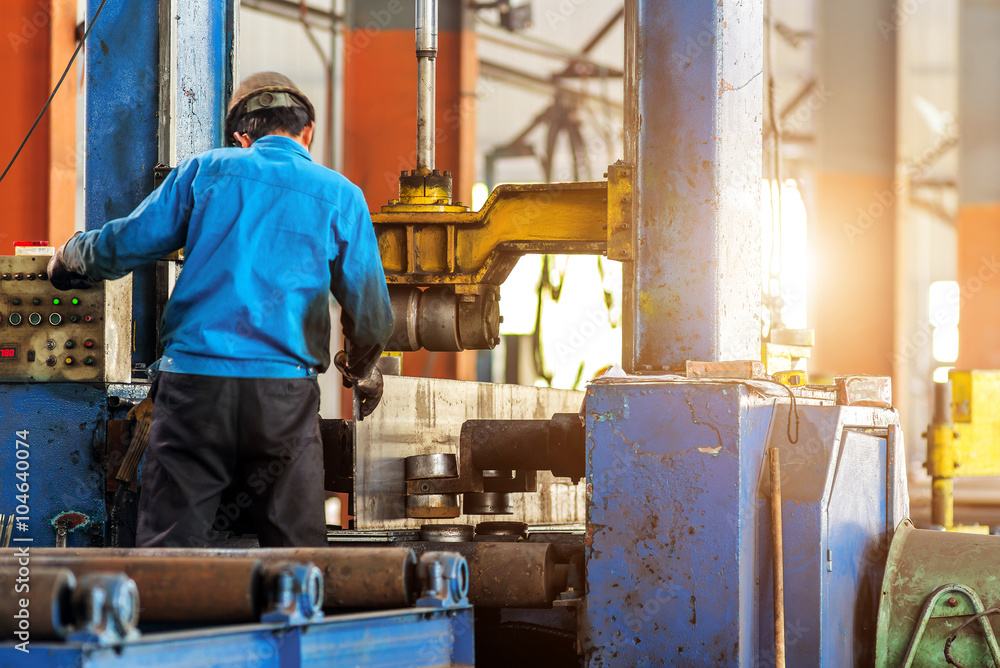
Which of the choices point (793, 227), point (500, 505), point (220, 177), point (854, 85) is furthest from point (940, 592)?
point (854, 85)

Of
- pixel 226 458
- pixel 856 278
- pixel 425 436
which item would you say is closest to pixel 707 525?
pixel 226 458

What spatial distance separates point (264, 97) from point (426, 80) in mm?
992

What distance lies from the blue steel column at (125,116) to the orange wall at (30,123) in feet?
13.6

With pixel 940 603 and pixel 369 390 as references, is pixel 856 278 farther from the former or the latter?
pixel 369 390

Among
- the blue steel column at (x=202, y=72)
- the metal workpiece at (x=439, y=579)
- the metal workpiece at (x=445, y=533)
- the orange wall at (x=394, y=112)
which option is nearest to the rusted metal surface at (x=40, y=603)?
the metal workpiece at (x=439, y=579)

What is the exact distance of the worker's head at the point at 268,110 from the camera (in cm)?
248

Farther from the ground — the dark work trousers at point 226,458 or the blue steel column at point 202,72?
the blue steel column at point 202,72

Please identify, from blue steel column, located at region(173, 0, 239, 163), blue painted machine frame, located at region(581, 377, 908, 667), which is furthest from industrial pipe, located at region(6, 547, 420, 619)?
blue steel column, located at region(173, 0, 239, 163)

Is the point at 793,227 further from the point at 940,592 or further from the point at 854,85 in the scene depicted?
the point at 854,85

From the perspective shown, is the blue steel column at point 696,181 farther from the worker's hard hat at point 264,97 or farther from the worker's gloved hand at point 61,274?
the worker's gloved hand at point 61,274

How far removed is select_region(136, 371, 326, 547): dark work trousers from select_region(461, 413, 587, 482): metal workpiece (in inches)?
28.6

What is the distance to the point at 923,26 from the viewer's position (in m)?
16.2

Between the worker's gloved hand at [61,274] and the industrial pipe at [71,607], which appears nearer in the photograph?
the industrial pipe at [71,607]

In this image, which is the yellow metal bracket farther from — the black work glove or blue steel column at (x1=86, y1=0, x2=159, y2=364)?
blue steel column at (x1=86, y1=0, x2=159, y2=364)
